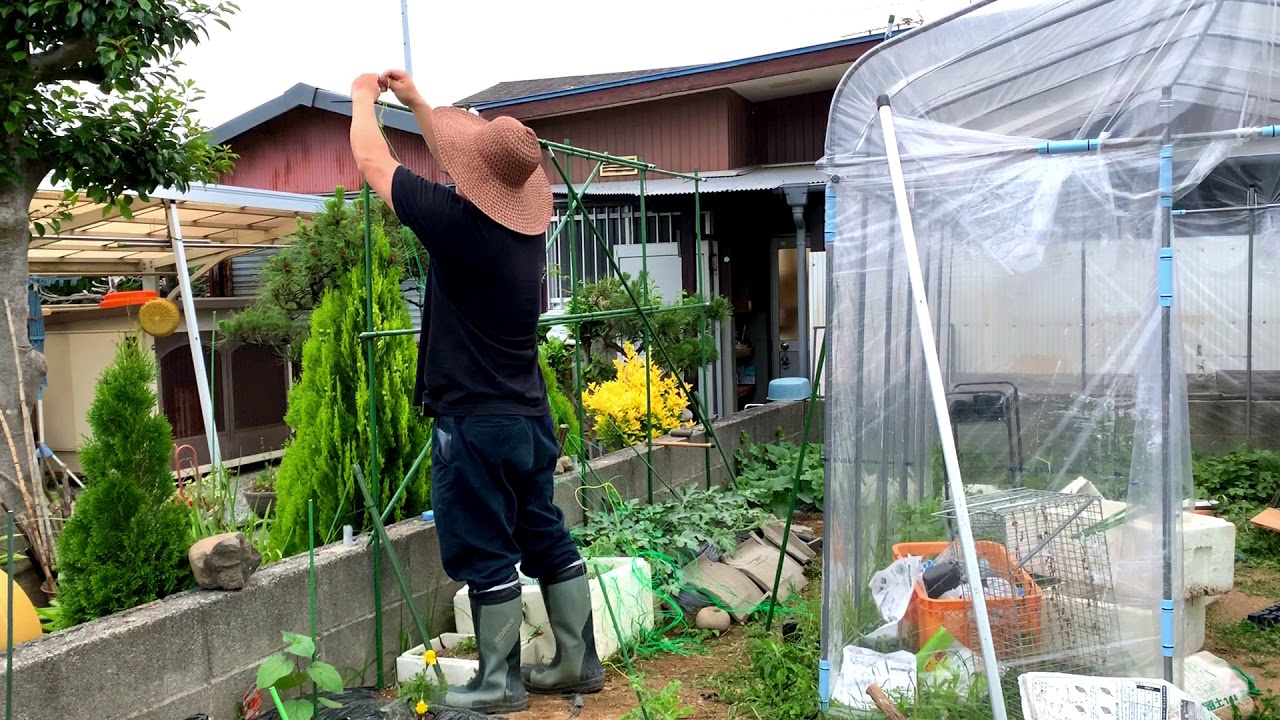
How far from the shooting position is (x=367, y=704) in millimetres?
3117

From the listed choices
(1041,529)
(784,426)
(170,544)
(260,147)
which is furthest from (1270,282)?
(260,147)

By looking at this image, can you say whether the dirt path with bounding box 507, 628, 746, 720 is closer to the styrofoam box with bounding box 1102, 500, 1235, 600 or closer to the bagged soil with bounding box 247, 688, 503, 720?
the bagged soil with bounding box 247, 688, 503, 720

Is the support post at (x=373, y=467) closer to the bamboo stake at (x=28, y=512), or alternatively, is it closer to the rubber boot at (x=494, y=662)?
the rubber boot at (x=494, y=662)

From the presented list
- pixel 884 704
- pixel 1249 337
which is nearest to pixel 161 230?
pixel 884 704

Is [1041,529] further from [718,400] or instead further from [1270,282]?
[718,400]

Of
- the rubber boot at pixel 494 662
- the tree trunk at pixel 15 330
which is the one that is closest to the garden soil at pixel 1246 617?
the rubber boot at pixel 494 662

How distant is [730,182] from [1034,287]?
6.19 metres

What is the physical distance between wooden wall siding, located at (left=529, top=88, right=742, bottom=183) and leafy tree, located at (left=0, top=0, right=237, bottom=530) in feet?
19.2

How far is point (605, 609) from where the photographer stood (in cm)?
392

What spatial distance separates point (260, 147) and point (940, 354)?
12.7 meters

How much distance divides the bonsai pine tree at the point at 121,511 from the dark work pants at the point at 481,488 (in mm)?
888

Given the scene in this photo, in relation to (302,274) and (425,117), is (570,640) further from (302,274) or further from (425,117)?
(302,274)

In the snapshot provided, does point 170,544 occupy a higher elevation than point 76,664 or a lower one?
higher

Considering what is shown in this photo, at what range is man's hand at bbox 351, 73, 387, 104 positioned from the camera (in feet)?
9.97
